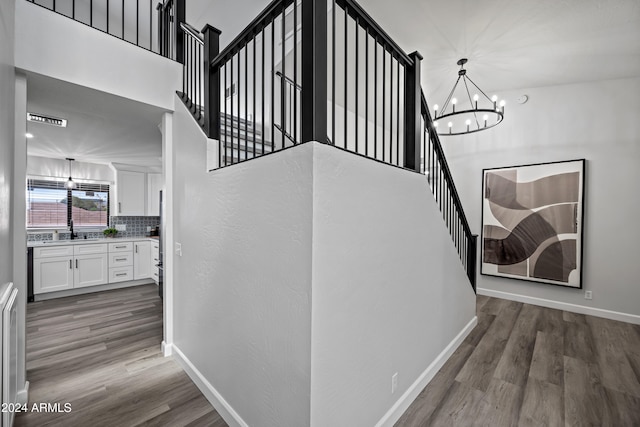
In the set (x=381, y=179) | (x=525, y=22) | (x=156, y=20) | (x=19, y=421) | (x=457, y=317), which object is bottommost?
(x=19, y=421)

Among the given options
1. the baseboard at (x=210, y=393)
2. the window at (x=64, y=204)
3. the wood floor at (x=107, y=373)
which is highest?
the window at (x=64, y=204)

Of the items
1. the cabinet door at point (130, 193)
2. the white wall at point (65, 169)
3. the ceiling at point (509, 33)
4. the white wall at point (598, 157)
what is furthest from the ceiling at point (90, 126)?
the white wall at point (598, 157)

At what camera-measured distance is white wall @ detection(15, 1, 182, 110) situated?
1852 millimetres

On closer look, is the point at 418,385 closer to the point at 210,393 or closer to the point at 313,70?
the point at 210,393

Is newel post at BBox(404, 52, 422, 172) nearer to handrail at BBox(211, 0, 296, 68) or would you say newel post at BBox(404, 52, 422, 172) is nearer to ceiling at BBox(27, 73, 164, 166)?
handrail at BBox(211, 0, 296, 68)

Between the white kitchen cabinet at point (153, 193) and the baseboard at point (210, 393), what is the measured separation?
3935mm

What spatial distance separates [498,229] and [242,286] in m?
4.26

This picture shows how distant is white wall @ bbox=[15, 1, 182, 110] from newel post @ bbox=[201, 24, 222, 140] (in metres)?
0.66

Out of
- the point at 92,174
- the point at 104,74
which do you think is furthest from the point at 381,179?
the point at 92,174

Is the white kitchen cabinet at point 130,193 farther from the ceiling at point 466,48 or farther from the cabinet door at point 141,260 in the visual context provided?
the ceiling at point 466,48

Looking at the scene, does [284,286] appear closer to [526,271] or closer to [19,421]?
[19,421]

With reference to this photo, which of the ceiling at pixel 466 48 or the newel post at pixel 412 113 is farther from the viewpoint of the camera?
the ceiling at pixel 466 48

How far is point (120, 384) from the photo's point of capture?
2.17m

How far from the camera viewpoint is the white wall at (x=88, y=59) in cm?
185
